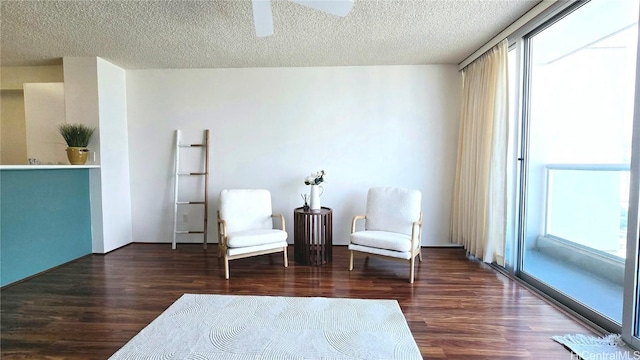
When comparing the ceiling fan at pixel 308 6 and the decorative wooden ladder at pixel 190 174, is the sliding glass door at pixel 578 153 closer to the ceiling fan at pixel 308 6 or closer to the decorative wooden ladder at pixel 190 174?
the ceiling fan at pixel 308 6

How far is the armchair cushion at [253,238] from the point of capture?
305 cm

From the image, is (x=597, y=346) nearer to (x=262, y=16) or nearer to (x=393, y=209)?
(x=393, y=209)

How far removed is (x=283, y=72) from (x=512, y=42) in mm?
2833

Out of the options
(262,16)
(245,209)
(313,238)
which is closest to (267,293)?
(313,238)

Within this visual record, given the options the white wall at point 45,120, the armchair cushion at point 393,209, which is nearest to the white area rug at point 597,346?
the armchair cushion at point 393,209

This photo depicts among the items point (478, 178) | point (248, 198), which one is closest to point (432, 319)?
point (478, 178)

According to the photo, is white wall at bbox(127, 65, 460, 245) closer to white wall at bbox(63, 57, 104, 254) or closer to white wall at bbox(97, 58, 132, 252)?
white wall at bbox(97, 58, 132, 252)

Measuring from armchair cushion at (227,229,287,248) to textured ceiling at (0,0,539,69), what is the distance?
2.25 meters

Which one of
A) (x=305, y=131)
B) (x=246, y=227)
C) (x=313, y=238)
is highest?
(x=305, y=131)

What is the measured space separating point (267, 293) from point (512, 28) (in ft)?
11.9

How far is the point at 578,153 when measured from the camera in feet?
11.2

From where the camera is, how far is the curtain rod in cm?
244

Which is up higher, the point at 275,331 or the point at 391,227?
the point at 391,227

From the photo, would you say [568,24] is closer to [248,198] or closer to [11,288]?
[248,198]
